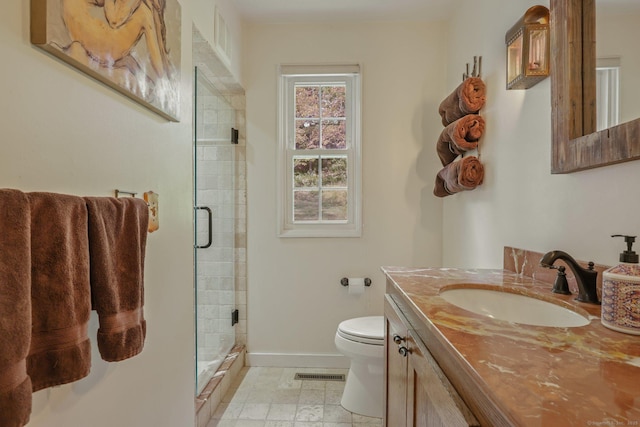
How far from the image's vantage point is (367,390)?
6.10ft

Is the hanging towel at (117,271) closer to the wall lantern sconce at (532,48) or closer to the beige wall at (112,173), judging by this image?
the beige wall at (112,173)

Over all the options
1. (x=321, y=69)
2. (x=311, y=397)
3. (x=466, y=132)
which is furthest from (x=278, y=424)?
(x=321, y=69)

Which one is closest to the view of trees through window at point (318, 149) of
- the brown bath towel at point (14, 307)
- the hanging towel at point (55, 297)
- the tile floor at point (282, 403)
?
the tile floor at point (282, 403)

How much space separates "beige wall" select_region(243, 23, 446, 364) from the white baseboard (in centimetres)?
1

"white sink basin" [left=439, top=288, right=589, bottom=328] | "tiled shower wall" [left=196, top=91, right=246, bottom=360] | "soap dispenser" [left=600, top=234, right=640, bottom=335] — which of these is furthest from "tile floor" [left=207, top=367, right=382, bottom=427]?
"soap dispenser" [left=600, top=234, right=640, bottom=335]

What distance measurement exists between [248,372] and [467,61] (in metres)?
2.42

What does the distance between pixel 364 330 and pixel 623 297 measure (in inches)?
51.0

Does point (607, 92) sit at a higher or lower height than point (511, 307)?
higher

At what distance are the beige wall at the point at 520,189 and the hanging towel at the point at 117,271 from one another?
4.33 ft

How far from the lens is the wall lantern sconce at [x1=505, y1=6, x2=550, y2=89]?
121cm

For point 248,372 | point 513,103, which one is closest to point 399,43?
point 513,103

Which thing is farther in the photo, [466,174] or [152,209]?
[466,174]

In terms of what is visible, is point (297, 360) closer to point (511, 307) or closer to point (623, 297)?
point (511, 307)

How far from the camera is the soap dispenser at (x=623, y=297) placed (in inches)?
27.8
